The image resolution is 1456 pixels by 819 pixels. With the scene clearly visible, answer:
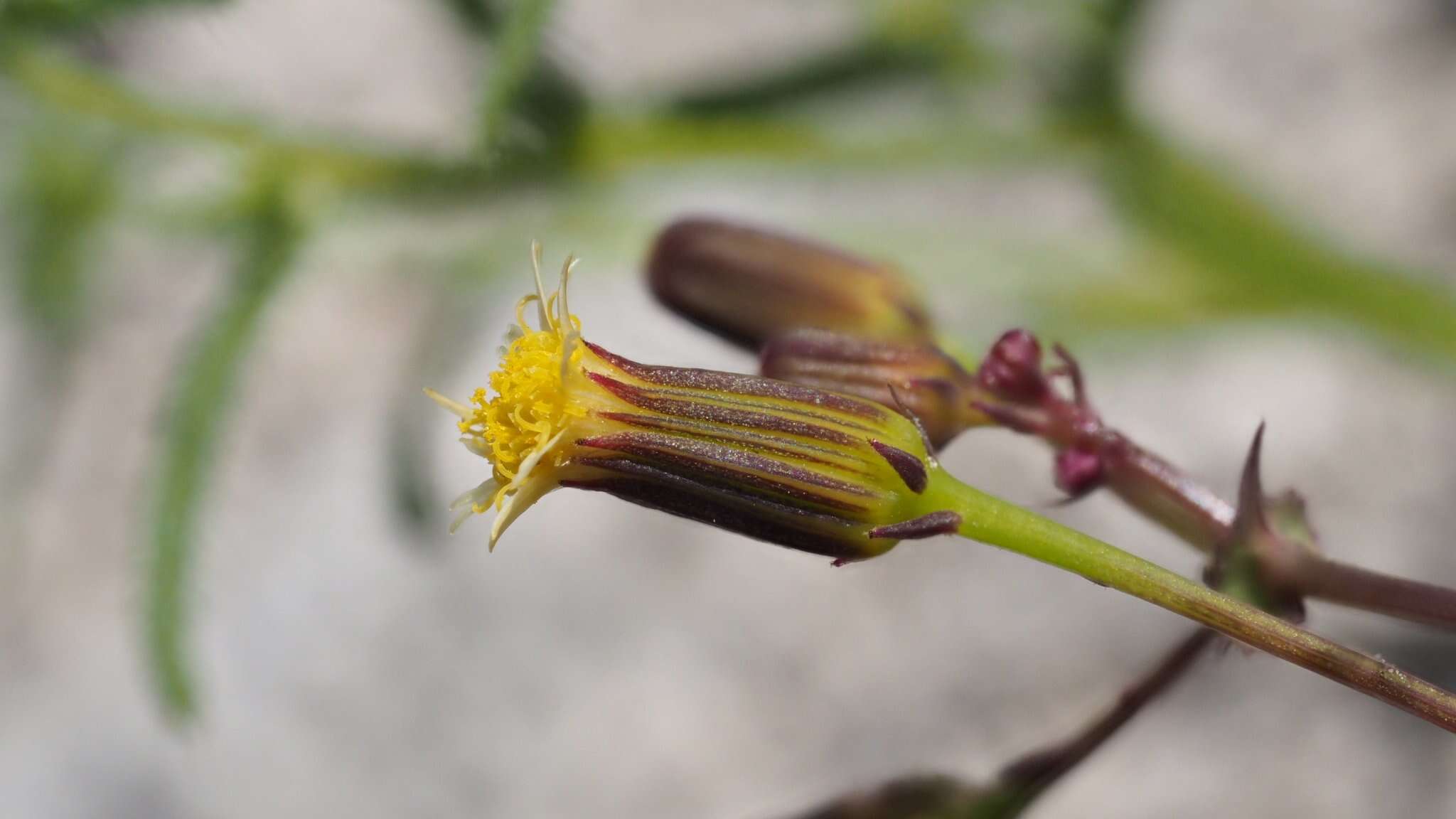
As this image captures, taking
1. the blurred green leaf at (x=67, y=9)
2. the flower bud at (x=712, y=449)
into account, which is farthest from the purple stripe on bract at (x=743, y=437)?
the blurred green leaf at (x=67, y=9)

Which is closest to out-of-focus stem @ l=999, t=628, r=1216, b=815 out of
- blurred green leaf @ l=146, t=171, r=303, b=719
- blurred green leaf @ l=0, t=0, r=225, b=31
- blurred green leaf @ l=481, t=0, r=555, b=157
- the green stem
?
the green stem

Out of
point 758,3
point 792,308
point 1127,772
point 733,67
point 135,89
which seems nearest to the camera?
point 792,308

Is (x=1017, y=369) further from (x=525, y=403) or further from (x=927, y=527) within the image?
(x=525, y=403)

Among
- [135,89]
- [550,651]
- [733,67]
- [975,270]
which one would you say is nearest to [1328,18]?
[975,270]

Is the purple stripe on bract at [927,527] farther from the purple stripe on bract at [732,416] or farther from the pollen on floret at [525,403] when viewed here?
the pollen on floret at [525,403]

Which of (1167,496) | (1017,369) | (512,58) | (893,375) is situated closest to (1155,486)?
(1167,496)

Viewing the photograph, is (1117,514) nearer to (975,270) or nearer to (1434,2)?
(975,270)

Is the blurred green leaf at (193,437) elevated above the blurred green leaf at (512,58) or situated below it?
below
